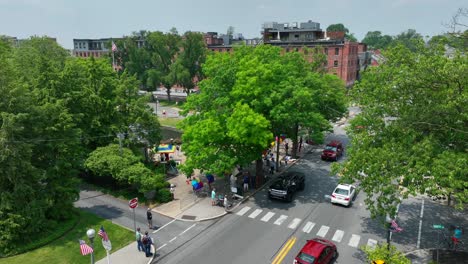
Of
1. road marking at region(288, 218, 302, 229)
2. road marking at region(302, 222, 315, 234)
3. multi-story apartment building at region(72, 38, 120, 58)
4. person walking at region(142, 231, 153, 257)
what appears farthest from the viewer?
multi-story apartment building at region(72, 38, 120, 58)

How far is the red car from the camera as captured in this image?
52.5 feet

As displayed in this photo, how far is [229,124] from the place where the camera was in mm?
23094

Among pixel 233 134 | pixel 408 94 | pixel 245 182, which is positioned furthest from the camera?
pixel 245 182

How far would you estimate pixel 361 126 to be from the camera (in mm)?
20750

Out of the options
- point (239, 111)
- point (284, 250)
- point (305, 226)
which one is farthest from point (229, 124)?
point (284, 250)

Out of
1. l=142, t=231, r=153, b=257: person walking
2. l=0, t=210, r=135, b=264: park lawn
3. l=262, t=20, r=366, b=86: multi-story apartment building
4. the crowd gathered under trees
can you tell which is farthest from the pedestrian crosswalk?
l=262, t=20, r=366, b=86: multi-story apartment building

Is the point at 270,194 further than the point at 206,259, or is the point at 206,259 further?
the point at 270,194

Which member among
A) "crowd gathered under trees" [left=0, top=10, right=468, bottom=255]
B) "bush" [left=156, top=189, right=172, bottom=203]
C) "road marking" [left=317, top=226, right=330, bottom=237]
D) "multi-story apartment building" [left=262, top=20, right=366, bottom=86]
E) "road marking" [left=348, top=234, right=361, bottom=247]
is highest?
"multi-story apartment building" [left=262, top=20, right=366, bottom=86]

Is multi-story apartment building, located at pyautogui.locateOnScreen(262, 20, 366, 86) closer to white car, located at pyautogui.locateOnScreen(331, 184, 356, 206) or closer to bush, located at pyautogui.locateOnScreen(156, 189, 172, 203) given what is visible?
white car, located at pyautogui.locateOnScreen(331, 184, 356, 206)

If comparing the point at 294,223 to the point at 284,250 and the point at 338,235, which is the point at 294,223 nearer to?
the point at 338,235

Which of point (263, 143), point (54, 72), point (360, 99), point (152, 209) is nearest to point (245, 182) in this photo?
point (263, 143)

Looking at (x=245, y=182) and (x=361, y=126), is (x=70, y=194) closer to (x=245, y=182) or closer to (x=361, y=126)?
(x=245, y=182)

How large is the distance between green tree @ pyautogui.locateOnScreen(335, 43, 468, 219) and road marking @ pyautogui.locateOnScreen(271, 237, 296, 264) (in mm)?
4940

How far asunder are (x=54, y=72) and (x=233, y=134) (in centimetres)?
1420
